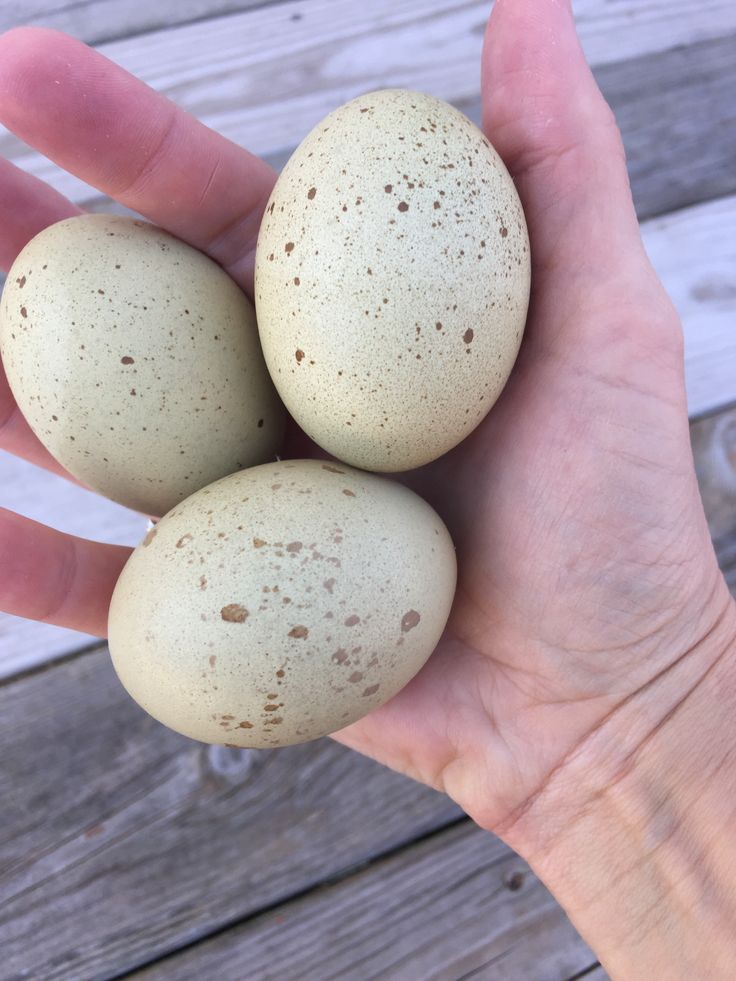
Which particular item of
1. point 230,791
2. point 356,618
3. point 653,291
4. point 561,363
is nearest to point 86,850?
point 230,791

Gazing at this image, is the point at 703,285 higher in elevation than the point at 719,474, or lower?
higher

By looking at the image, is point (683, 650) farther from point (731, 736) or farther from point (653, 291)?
point (653, 291)

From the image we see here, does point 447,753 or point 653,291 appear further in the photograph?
point 447,753

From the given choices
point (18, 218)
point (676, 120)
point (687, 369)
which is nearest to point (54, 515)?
point (18, 218)

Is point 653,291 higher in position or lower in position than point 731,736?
higher

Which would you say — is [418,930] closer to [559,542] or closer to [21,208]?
[559,542]

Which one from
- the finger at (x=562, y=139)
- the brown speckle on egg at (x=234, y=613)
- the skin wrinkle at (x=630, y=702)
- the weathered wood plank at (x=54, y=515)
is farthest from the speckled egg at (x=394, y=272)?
the weathered wood plank at (x=54, y=515)
